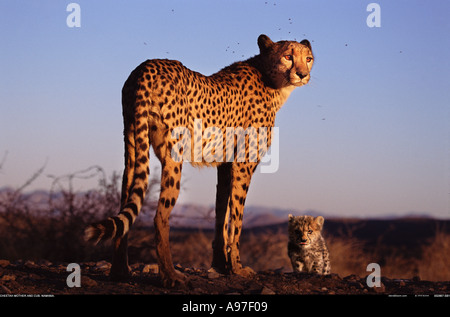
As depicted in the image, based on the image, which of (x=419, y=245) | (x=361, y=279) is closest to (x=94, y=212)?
(x=361, y=279)

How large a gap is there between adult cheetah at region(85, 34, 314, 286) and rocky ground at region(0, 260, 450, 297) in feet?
0.73

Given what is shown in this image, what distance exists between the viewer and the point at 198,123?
5.13 meters

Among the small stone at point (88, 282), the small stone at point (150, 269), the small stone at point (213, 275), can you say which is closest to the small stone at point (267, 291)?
the small stone at point (213, 275)

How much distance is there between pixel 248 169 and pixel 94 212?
2872 mm

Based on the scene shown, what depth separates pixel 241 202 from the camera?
558cm

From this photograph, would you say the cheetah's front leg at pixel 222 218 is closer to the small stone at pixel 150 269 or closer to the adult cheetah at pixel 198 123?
the adult cheetah at pixel 198 123

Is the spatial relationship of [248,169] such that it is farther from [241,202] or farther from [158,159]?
[158,159]

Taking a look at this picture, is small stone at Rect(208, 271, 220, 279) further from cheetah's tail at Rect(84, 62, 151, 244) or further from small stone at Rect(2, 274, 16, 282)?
small stone at Rect(2, 274, 16, 282)

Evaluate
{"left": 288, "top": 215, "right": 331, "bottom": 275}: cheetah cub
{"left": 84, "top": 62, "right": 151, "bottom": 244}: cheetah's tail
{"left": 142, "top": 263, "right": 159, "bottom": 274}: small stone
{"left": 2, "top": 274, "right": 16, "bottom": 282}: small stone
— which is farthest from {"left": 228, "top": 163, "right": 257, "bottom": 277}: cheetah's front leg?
{"left": 2, "top": 274, "right": 16, "bottom": 282}: small stone

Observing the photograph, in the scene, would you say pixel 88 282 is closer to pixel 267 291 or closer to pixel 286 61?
pixel 267 291

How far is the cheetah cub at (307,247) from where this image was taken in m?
5.60

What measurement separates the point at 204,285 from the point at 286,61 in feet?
8.25

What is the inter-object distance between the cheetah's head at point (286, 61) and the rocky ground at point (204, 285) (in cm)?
195
